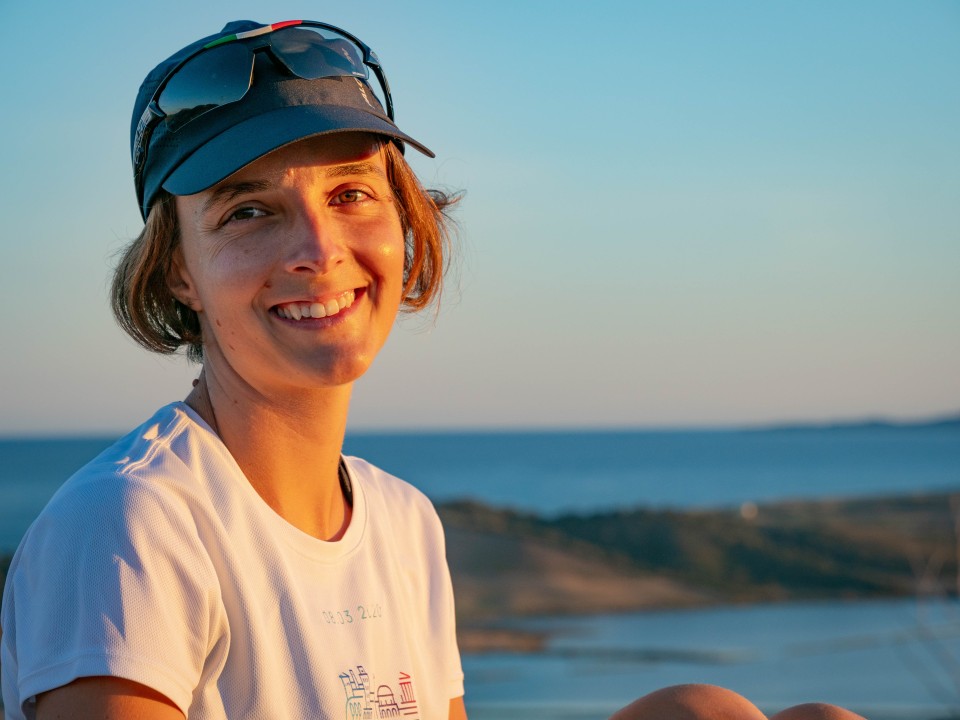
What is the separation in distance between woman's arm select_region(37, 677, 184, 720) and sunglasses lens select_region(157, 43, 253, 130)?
0.90 m

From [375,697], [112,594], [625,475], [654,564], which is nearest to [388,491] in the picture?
[375,697]

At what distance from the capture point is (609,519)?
519 inches

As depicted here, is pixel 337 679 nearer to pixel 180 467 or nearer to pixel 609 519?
pixel 180 467

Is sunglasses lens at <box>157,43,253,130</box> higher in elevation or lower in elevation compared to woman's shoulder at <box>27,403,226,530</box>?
higher

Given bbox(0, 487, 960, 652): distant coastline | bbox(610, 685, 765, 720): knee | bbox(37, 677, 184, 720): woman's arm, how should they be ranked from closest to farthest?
bbox(37, 677, 184, 720): woman's arm
bbox(610, 685, 765, 720): knee
bbox(0, 487, 960, 652): distant coastline

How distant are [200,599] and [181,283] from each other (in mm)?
663

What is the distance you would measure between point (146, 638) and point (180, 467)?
0.98 ft

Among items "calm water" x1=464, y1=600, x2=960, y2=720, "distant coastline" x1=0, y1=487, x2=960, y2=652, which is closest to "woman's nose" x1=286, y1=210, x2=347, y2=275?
"calm water" x1=464, y1=600, x2=960, y2=720

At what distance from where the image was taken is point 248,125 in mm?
1785

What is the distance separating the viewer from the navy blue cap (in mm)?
1755

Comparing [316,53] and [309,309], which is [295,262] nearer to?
[309,309]

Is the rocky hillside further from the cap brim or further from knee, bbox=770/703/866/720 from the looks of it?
the cap brim

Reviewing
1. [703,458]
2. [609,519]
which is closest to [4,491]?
[609,519]

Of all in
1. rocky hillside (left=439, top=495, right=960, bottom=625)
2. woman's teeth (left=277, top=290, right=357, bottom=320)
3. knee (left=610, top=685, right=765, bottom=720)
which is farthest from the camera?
rocky hillside (left=439, top=495, right=960, bottom=625)
